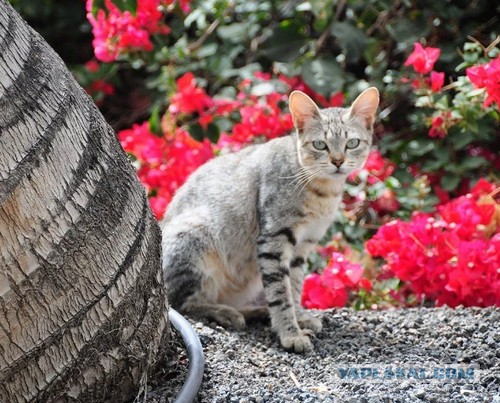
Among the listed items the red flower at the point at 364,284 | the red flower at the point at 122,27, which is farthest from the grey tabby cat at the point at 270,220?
the red flower at the point at 122,27

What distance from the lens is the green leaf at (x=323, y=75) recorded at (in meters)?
4.55

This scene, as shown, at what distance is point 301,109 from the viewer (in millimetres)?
3426

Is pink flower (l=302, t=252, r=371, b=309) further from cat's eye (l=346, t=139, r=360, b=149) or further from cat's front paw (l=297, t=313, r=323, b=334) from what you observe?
cat's eye (l=346, t=139, r=360, b=149)

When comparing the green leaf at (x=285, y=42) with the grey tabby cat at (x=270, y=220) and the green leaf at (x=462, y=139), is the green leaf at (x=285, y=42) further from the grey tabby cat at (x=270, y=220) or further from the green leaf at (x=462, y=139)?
the grey tabby cat at (x=270, y=220)

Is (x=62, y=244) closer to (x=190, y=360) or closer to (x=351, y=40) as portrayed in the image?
(x=190, y=360)

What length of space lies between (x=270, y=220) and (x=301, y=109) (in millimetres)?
481

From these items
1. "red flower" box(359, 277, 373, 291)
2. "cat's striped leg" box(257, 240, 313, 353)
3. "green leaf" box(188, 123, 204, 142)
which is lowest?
"red flower" box(359, 277, 373, 291)

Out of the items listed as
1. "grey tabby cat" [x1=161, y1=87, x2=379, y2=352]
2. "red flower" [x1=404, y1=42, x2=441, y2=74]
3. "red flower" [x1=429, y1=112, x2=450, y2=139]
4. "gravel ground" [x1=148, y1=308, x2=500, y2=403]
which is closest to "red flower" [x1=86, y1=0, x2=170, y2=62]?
"grey tabby cat" [x1=161, y1=87, x2=379, y2=352]

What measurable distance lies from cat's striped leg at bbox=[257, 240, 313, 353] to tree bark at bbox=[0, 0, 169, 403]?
0.86 m

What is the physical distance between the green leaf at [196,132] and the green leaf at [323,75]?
649 millimetres

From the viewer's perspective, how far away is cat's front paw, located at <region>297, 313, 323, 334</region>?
10.8 feet

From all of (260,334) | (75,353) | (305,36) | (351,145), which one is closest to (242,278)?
(260,334)

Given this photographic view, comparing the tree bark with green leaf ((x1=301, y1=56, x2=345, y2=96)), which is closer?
the tree bark

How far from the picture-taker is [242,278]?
143 inches
